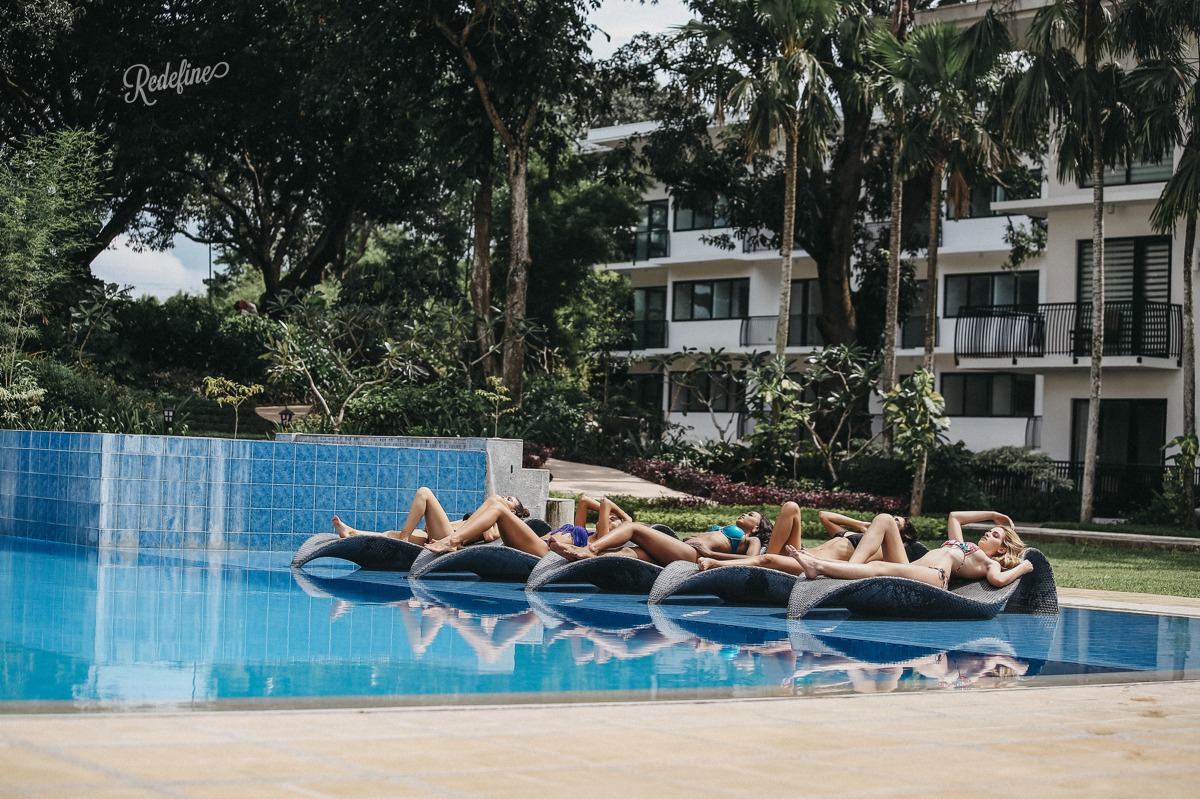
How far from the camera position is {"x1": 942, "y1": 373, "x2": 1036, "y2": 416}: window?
38.9 m

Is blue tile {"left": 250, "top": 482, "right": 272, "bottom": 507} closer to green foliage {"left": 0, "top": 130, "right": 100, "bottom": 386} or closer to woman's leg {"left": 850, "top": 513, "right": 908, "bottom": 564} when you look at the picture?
woman's leg {"left": 850, "top": 513, "right": 908, "bottom": 564}

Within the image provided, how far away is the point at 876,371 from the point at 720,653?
77.0 ft

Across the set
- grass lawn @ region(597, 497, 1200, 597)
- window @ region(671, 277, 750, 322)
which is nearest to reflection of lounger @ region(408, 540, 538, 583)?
grass lawn @ region(597, 497, 1200, 597)

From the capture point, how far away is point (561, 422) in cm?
3155

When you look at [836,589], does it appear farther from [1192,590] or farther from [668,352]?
[668,352]

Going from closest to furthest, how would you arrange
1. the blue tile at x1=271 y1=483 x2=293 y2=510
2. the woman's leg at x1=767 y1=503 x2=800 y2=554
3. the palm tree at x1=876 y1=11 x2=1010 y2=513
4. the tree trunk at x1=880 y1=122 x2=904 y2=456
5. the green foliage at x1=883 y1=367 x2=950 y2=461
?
1. the woman's leg at x1=767 y1=503 x2=800 y2=554
2. the blue tile at x1=271 y1=483 x2=293 y2=510
3. the green foliage at x1=883 y1=367 x2=950 y2=461
4. the palm tree at x1=876 y1=11 x2=1010 y2=513
5. the tree trunk at x1=880 y1=122 x2=904 y2=456

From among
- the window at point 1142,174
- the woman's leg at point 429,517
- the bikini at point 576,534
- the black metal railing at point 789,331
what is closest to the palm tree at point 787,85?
the window at point 1142,174

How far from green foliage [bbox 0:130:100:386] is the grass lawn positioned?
42.0ft

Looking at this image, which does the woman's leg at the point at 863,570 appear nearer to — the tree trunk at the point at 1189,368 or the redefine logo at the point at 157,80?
the tree trunk at the point at 1189,368

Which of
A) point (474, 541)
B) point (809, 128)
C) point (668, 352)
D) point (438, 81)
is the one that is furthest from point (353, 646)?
point (668, 352)

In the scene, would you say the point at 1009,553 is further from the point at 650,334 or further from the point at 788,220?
the point at 650,334

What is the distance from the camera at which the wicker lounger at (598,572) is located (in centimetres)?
1131

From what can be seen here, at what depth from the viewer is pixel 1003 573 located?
10.6m

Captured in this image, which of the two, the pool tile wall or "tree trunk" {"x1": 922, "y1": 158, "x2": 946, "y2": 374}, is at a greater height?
"tree trunk" {"x1": 922, "y1": 158, "x2": 946, "y2": 374}
